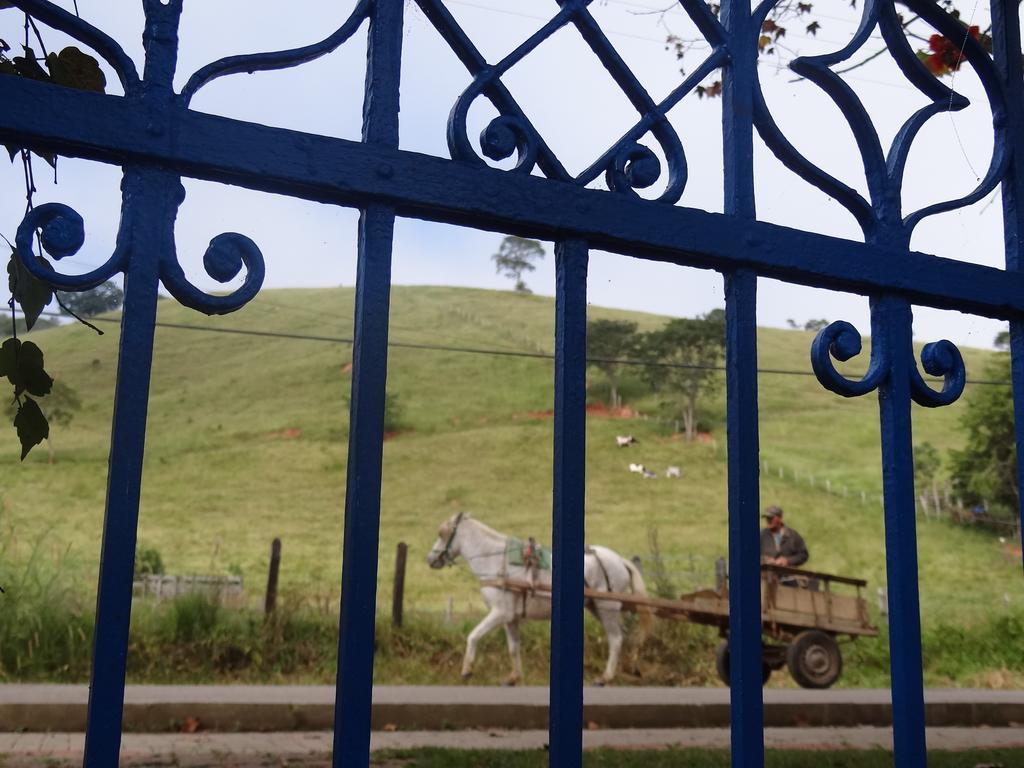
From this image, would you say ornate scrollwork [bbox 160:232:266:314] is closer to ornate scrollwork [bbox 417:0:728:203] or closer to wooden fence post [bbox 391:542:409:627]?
ornate scrollwork [bbox 417:0:728:203]

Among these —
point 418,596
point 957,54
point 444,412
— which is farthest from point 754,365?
point 444,412

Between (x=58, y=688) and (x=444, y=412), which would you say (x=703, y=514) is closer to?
(x=444, y=412)

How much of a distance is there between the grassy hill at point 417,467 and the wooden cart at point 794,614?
4479 mm

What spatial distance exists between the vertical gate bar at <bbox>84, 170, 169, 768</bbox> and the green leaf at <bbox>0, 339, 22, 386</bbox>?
0.38 meters

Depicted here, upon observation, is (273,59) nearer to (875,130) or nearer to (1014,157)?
(875,130)

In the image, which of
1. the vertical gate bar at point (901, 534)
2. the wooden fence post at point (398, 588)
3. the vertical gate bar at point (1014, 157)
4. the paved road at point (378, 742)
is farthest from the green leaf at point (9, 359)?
the wooden fence post at point (398, 588)

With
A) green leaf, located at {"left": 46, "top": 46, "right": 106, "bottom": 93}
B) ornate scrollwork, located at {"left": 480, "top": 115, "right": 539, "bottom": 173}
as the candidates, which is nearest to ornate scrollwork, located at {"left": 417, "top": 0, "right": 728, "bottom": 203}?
ornate scrollwork, located at {"left": 480, "top": 115, "right": 539, "bottom": 173}

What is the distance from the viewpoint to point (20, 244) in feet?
3.39

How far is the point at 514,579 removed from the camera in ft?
33.5

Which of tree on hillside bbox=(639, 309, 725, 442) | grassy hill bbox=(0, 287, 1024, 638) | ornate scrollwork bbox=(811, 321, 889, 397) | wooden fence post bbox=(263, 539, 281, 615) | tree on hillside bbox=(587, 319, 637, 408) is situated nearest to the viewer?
ornate scrollwork bbox=(811, 321, 889, 397)

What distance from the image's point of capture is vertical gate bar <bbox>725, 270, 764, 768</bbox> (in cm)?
127

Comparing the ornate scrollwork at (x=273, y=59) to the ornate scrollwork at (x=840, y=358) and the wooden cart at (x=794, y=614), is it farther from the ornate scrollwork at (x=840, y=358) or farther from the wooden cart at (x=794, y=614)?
the wooden cart at (x=794, y=614)

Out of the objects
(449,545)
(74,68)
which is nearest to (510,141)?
(74,68)

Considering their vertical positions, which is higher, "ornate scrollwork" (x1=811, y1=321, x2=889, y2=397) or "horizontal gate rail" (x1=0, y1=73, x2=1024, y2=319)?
"horizontal gate rail" (x1=0, y1=73, x2=1024, y2=319)
